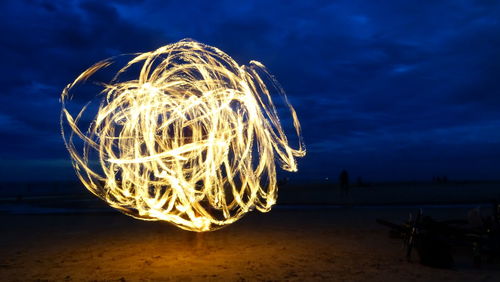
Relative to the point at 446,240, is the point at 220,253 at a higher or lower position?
lower

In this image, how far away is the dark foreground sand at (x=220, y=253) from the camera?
30.5 feet

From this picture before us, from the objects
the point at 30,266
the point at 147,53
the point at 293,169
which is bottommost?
the point at 30,266

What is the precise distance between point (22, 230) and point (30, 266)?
7.81m

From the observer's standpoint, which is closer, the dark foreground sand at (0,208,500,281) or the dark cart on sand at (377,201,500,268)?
the dark foreground sand at (0,208,500,281)

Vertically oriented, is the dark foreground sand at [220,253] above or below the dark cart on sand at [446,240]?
below

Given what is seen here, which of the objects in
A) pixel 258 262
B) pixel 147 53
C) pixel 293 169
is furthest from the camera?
pixel 293 169

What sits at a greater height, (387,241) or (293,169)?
(293,169)

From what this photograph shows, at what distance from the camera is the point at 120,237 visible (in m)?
14.8

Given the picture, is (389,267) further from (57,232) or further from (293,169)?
(57,232)

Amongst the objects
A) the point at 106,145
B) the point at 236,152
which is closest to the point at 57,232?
the point at 106,145

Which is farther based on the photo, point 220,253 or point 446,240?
point 220,253

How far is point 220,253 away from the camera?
461 inches

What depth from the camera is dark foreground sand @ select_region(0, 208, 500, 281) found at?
928 cm

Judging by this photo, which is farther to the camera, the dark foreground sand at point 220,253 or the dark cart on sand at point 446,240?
the dark cart on sand at point 446,240
